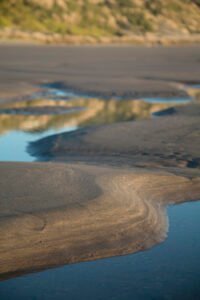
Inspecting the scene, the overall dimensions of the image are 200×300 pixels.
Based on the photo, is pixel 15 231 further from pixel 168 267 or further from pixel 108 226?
pixel 168 267

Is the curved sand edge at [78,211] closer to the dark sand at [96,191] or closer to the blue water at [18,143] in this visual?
the dark sand at [96,191]

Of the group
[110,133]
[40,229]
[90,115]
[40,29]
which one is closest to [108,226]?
[40,229]

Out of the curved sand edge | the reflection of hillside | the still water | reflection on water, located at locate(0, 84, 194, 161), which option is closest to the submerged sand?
the curved sand edge

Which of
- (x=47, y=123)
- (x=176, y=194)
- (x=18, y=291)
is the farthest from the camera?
(x=47, y=123)

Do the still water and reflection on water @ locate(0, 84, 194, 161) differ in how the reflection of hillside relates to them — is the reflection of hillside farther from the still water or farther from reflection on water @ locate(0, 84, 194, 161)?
the still water

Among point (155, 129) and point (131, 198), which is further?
point (155, 129)

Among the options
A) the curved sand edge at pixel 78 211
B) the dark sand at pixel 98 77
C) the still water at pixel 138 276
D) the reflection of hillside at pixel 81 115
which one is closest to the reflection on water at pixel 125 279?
the still water at pixel 138 276

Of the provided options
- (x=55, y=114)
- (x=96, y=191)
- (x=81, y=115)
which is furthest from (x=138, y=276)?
(x=55, y=114)

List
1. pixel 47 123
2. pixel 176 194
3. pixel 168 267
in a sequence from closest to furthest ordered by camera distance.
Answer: pixel 168 267 < pixel 176 194 < pixel 47 123
